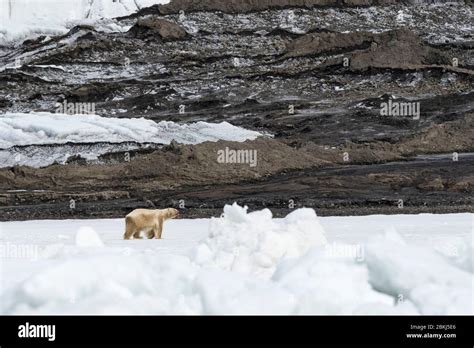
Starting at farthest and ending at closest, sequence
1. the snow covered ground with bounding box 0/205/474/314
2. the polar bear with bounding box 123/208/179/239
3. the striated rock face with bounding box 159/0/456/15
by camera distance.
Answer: the striated rock face with bounding box 159/0/456/15
the polar bear with bounding box 123/208/179/239
the snow covered ground with bounding box 0/205/474/314

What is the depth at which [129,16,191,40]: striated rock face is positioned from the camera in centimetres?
3872

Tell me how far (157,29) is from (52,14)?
33.2ft

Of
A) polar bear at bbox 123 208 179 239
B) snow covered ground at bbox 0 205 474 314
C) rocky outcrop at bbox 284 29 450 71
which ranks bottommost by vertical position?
snow covered ground at bbox 0 205 474 314

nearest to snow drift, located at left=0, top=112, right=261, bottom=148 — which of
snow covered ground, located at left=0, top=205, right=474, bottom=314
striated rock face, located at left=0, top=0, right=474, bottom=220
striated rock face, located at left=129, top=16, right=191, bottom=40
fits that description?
striated rock face, located at left=0, top=0, right=474, bottom=220

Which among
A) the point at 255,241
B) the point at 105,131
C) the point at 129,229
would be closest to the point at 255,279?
the point at 255,241

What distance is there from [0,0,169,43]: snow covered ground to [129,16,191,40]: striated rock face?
4982 millimetres

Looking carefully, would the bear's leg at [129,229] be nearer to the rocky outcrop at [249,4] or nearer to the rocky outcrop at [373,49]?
the rocky outcrop at [373,49]

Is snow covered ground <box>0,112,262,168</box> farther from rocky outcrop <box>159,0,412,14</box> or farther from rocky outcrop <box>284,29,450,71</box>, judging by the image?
rocky outcrop <box>159,0,412,14</box>

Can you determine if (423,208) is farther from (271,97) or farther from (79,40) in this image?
(79,40)

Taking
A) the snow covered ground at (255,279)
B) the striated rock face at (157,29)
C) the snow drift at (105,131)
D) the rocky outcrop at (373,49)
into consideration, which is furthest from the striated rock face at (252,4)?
the snow covered ground at (255,279)

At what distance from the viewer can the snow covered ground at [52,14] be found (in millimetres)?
44625

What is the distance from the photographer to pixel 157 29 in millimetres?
39031
